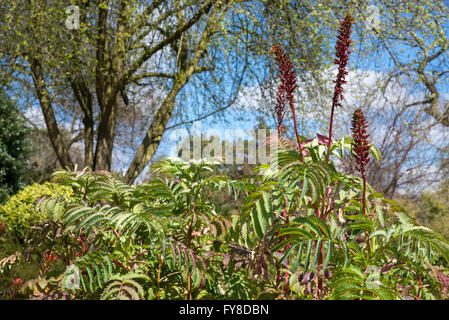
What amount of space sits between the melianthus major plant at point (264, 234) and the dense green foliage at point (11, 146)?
8.09 m

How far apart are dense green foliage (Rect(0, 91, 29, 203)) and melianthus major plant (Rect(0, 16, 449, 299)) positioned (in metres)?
8.09

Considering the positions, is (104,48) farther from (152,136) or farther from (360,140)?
(360,140)

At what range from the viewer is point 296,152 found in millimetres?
1471

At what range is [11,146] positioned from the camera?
8.99m

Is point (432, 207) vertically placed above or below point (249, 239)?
below

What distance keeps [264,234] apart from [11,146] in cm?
924

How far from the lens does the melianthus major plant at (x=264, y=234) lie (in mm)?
1288

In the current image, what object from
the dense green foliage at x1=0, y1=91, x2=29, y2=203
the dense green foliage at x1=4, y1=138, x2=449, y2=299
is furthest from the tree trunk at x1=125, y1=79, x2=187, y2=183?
the dense green foliage at x1=4, y1=138, x2=449, y2=299

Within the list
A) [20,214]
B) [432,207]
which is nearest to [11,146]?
[20,214]

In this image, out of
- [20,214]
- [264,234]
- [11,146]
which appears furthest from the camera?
[11,146]

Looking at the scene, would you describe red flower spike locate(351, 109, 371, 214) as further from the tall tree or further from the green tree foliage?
the green tree foliage

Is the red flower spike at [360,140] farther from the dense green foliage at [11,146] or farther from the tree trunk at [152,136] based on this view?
the dense green foliage at [11,146]

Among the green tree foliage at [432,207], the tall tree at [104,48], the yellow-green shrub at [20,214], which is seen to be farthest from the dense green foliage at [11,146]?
the green tree foliage at [432,207]

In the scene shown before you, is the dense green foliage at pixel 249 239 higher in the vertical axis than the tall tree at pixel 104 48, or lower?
lower
